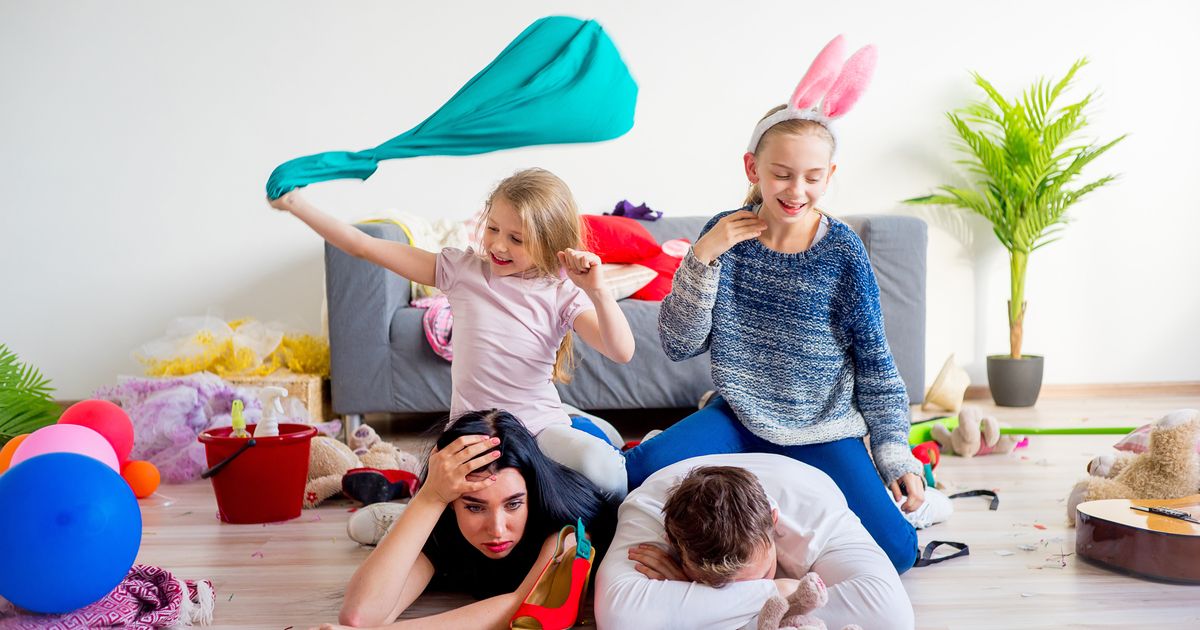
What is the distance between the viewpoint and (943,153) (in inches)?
155

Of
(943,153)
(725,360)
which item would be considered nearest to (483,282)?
(725,360)

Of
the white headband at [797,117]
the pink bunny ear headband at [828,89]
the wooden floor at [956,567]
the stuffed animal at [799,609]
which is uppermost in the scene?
the pink bunny ear headband at [828,89]

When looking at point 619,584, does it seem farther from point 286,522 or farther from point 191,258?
point 191,258

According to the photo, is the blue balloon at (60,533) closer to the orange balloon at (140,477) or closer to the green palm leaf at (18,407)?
the orange balloon at (140,477)

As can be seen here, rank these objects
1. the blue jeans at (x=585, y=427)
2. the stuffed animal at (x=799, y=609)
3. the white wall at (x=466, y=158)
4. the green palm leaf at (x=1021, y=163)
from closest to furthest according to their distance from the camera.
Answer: the stuffed animal at (x=799, y=609), the blue jeans at (x=585, y=427), the green palm leaf at (x=1021, y=163), the white wall at (x=466, y=158)

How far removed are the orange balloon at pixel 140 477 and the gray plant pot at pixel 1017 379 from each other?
2907 mm

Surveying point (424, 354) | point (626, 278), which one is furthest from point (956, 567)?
point (424, 354)

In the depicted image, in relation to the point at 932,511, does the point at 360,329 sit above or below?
above

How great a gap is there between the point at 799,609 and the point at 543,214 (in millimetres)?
828

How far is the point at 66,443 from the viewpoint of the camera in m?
1.95

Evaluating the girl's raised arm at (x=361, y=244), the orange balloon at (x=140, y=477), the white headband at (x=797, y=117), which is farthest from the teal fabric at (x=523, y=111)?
the orange balloon at (x=140, y=477)

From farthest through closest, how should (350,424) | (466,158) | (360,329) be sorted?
(466,158) < (350,424) < (360,329)

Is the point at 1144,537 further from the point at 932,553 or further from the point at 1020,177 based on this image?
the point at 1020,177

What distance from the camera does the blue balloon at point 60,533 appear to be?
1.45 m
